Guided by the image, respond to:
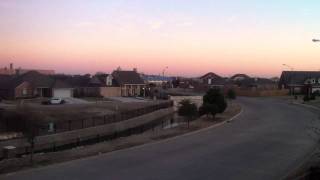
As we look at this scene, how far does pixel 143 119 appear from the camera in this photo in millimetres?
61969

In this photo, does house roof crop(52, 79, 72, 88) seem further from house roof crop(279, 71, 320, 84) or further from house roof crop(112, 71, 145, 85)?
house roof crop(279, 71, 320, 84)

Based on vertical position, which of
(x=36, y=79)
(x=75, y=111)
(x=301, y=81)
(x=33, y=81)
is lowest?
(x=75, y=111)

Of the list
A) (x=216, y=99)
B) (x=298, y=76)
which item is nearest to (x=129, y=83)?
(x=298, y=76)

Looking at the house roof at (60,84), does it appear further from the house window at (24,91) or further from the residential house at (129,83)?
the residential house at (129,83)

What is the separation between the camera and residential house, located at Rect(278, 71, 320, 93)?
126825 mm

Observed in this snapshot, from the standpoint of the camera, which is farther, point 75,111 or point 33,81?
point 33,81

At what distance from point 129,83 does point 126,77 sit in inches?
70.9

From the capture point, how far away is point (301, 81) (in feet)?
425

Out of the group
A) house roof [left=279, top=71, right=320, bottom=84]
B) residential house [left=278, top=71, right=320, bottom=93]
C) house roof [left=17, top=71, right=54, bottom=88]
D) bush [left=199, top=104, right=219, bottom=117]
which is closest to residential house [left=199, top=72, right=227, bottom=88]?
house roof [left=279, top=71, right=320, bottom=84]

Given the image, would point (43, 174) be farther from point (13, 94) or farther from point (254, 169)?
point (13, 94)

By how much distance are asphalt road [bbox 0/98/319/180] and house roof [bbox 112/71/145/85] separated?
71.3 m

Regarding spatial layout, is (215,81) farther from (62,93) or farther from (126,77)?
(62,93)

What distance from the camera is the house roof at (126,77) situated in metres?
110

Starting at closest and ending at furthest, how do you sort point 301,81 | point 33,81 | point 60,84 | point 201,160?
point 201,160 < point 33,81 < point 60,84 < point 301,81
